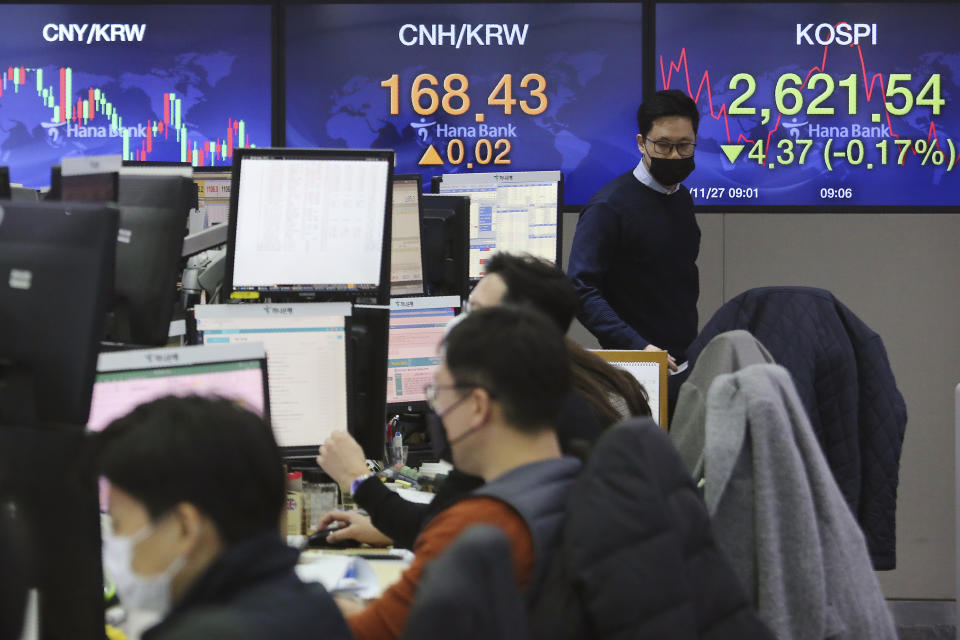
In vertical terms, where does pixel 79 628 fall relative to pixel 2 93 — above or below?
below

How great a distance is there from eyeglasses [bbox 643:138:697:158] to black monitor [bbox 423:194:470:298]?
2.15 ft

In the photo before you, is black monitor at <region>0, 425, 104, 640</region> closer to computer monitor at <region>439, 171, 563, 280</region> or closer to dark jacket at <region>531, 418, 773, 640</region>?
dark jacket at <region>531, 418, 773, 640</region>

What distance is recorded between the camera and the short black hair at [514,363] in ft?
4.89

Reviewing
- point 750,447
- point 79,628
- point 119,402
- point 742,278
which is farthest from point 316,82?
point 79,628

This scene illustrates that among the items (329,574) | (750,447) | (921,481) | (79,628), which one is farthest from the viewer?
(921,481)

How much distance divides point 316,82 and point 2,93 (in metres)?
1.30

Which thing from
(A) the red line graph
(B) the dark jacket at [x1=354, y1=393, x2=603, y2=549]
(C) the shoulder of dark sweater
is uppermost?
(A) the red line graph

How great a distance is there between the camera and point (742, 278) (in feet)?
15.5

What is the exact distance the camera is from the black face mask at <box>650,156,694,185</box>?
11.8 ft

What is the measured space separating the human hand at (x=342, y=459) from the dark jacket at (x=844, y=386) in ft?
3.24

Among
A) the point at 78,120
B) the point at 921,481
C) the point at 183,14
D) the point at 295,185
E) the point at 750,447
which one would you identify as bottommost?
the point at 921,481

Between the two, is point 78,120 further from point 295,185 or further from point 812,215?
point 812,215
